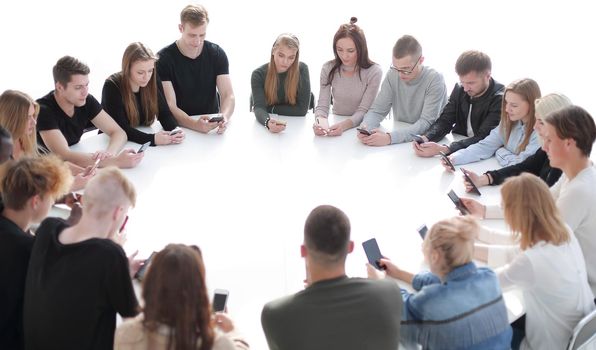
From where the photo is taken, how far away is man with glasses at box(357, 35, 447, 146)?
4262mm

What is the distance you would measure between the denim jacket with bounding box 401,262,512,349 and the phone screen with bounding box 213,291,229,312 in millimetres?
672

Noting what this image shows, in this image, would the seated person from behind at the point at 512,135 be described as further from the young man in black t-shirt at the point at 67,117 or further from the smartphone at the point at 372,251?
the young man in black t-shirt at the point at 67,117

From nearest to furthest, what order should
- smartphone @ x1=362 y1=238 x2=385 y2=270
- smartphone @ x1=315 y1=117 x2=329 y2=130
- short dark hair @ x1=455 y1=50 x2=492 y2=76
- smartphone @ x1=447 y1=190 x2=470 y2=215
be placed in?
smartphone @ x1=362 y1=238 x2=385 y2=270 → smartphone @ x1=447 y1=190 x2=470 y2=215 → short dark hair @ x1=455 y1=50 x2=492 y2=76 → smartphone @ x1=315 y1=117 x2=329 y2=130

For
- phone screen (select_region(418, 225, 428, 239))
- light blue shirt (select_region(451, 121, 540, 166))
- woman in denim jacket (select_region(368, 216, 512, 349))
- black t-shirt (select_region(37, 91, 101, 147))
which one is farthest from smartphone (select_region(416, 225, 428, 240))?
black t-shirt (select_region(37, 91, 101, 147))

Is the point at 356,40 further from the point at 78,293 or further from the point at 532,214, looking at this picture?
the point at 78,293

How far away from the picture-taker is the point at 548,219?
2557mm

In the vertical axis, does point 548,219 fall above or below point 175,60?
below

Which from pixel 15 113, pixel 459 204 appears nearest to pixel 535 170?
pixel 459 204

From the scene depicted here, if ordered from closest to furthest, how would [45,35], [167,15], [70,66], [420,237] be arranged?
[420,237] < [70,66] < [45,35] < [167,15]

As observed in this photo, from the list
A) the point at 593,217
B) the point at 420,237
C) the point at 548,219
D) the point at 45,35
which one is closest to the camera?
the point at 548,219

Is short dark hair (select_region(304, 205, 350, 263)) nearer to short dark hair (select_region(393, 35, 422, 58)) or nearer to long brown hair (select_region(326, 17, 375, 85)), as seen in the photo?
short dark hair (select_region(393, 35, 422, 58))

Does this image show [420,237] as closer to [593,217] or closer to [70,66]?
[593,217]

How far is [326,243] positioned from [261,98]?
250 centimetres

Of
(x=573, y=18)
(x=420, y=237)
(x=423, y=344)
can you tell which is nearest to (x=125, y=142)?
(x=420, y=237)
